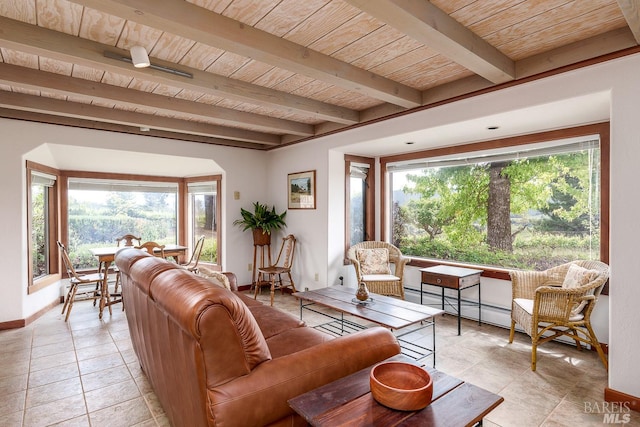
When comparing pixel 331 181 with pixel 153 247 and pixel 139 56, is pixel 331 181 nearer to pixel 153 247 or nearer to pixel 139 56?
pixel 153 247

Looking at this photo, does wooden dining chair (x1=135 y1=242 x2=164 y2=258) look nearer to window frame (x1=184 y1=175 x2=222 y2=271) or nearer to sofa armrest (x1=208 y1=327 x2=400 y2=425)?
window frame (x1=184 y1=175 x2=222 y2=271)

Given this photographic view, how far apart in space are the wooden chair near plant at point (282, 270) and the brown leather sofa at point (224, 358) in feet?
9.77

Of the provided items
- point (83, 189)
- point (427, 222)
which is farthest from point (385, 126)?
point (83, 189)

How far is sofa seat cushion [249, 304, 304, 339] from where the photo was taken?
2.42 meters

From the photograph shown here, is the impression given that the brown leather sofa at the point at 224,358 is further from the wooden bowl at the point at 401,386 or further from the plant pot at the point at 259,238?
the plant pot at the point at 259,238

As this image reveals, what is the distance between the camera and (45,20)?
6.84 feet

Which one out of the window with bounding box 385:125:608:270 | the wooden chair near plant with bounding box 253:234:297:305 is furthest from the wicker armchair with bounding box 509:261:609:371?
the wooden chair near plant with bounding box 253:234:297:305

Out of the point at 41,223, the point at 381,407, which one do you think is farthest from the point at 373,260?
the point at 41,223

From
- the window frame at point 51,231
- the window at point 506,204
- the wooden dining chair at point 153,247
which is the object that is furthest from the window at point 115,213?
the window at point 506,204

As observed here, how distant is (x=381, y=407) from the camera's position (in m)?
1.25

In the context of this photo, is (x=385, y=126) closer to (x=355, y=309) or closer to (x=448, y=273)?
(x=448, y=273)

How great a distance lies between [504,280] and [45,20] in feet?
15.0

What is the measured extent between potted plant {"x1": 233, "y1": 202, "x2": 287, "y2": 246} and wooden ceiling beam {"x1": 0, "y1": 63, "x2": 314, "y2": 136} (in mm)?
1517

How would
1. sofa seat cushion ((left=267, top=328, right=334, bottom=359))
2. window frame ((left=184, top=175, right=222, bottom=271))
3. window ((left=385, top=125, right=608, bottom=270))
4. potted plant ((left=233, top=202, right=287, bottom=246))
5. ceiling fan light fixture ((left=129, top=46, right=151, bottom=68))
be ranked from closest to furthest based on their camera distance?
sofa seat cushion ((left=267, top=328, right=334, bottom=359)), ceiling fan light fixture ((left=129, top=46, right=151, bottom=68)), window ((left=385, top=125, right=608, bottom=270)), potted plant ((left=233, top=202, right=287, bottom=246)), window frame ((left=184, top=175, right=222, bottom=271))
